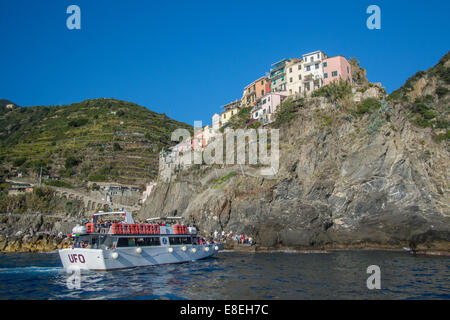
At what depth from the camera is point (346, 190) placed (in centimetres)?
4616

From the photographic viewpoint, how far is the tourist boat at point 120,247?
89.6ft

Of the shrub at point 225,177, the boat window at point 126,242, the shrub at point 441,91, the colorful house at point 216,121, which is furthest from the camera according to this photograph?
the colorful house at point 216,121

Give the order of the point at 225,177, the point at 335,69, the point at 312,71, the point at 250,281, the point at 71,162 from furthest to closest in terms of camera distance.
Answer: the point at 71,162
the point at 312,71
the point at 335,69
the point at 225,177
the point at 250,281

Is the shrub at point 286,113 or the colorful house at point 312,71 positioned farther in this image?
the colorful house at point 312,71

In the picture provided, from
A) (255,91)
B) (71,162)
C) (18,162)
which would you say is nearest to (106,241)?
(255,91)

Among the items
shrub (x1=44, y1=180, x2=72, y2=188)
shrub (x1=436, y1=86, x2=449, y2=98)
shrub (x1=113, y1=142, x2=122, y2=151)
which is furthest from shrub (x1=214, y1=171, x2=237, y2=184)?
shrub (x1=113, y1=142, x2=122, y2=151)

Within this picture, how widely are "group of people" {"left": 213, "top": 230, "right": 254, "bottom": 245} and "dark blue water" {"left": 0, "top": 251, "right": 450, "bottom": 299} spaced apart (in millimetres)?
15221

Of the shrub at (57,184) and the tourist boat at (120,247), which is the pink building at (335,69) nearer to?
the tourist boat at (120,247)

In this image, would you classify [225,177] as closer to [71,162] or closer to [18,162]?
[71,162]

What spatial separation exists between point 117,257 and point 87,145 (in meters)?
109

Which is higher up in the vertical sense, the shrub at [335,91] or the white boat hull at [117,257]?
the shrub at [335,91]

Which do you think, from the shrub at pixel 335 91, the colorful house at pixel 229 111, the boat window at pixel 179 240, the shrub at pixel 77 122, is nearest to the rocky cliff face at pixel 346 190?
the shrub at pixel 335 91
